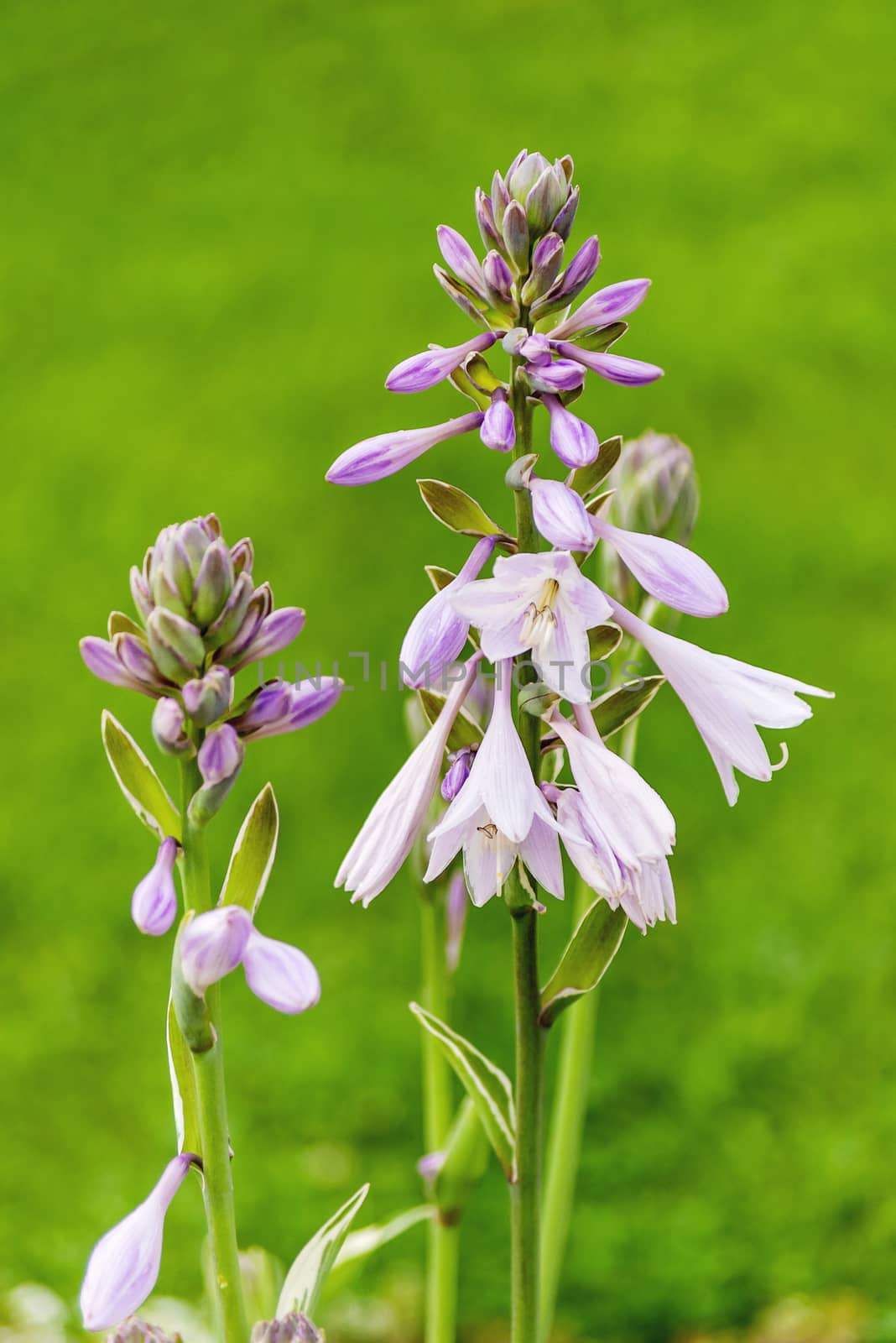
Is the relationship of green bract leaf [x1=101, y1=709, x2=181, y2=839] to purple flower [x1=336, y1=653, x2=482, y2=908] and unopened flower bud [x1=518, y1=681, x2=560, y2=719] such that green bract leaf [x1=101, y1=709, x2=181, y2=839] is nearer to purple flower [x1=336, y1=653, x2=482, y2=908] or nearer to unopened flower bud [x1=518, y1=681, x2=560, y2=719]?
purple flower [x1=336, y1=653, x2=482, y2=908]

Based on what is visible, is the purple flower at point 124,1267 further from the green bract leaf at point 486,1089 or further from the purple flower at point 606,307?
the purple flower at point 606,307

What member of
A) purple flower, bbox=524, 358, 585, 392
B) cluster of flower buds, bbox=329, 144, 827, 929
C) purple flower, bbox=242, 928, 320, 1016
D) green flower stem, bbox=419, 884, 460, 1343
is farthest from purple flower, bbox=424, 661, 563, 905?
green flower stem, bbox=419, 884, 460, 1343

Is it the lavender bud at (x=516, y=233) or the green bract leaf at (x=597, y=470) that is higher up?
the lavender bud at (x=516, y=233)

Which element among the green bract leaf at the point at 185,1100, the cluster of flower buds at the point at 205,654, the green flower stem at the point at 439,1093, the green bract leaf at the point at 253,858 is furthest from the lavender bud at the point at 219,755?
the green flower stem at the point at 439,1093

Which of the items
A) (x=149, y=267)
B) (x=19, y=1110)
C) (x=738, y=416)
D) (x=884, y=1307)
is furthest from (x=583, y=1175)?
(x=149, y=267)

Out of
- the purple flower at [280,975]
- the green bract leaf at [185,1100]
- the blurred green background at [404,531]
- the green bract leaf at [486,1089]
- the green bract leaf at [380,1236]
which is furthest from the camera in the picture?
the blurred green background at [404,531]

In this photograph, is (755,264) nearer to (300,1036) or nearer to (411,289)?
(411,289)

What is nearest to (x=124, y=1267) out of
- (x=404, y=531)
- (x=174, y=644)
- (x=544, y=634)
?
(x=174, y=644)
